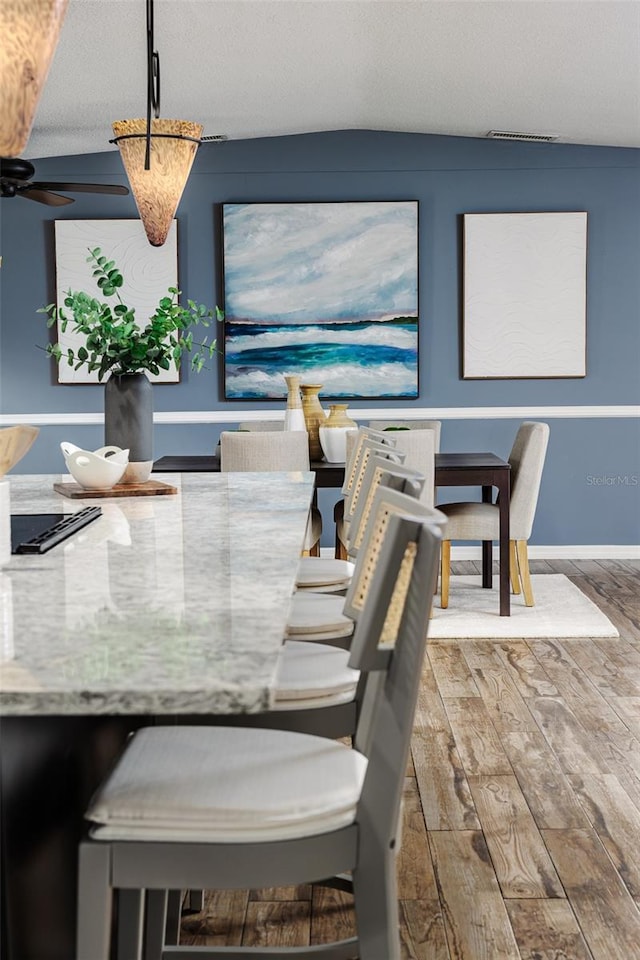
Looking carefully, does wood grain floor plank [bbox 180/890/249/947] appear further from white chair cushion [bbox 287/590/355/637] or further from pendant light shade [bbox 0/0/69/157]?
→ pendant light shade [bbox 0/0/69/157]

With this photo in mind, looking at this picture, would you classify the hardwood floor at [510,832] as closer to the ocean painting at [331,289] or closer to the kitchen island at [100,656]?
the kitchen island at [100,656]

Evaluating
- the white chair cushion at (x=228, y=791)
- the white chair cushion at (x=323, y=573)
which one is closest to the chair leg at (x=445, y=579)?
the white chair cushion at (x=323, y=573)

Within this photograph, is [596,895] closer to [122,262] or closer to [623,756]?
[623,756]

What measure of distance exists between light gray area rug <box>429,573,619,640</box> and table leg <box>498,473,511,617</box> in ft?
0.24

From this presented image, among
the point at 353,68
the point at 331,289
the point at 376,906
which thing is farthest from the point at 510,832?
the point at 331,289

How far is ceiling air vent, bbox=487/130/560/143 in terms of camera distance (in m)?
6.25

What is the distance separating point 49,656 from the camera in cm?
→ 108

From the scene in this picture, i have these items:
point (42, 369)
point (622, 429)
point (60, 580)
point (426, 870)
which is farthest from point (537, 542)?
point (60, 580)

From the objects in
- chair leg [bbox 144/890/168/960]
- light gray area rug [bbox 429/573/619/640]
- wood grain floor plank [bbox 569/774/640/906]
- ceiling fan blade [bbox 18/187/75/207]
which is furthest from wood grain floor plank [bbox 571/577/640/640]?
chair leg [bbox 144/890/168/960]

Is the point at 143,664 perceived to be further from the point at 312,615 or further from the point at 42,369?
the point at 42,369

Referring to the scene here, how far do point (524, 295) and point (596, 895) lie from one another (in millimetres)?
4829

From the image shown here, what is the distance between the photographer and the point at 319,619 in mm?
2141

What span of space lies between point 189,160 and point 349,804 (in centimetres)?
233

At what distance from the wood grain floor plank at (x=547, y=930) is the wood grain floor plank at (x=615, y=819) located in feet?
0.61
